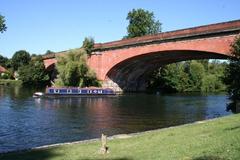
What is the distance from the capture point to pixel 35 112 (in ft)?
121

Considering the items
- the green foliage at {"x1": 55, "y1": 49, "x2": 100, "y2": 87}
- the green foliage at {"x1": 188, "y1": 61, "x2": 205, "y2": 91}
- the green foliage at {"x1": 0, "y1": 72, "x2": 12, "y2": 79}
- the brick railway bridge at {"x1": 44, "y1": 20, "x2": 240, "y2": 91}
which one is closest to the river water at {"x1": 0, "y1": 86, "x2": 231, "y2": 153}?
the brick railway bridge at {"x1": 44, "y1": 20, "x2": 240, "y2": 91}

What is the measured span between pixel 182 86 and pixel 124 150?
73.9m

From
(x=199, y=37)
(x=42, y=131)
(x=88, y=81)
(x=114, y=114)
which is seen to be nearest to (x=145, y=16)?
(x=88, y=81)

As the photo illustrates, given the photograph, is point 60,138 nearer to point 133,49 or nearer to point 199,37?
point 199,37

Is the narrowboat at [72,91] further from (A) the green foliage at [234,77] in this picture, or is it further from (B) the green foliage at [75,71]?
(A) the green foliage at [234,77]

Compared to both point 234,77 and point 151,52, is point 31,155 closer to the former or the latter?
point 234,77

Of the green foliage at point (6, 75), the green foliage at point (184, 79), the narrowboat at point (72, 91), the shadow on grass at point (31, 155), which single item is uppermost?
the green foliage at point (6, 75)

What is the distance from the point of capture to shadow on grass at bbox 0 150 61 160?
1424 centimetres

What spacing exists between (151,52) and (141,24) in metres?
32.5

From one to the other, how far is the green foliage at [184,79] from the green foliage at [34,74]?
89.3 ft

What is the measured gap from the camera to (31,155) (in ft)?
48.5

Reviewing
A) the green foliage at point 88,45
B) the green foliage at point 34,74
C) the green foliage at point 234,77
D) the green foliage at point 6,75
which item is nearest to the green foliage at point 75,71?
the green foliage at point 88,45

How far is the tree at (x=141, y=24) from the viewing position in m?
87.1

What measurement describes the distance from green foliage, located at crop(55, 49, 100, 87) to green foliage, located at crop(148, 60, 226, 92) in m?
19.4
